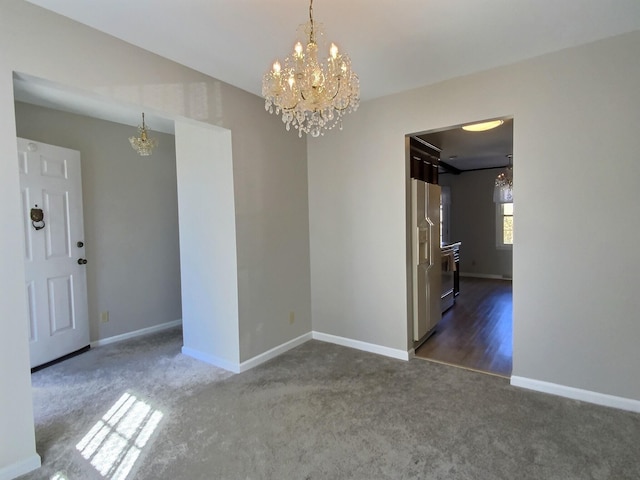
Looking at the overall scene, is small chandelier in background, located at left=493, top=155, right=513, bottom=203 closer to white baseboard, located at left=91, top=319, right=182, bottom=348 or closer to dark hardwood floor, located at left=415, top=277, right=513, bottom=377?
dark hardwood floor, located at left=415, top=277, right=513, bottom=377

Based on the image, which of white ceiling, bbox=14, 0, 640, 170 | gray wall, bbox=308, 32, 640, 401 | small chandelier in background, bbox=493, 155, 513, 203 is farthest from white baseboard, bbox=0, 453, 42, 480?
small chandelier in background, bbox=493, 155, 513, 203

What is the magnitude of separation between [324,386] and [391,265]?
1.28m

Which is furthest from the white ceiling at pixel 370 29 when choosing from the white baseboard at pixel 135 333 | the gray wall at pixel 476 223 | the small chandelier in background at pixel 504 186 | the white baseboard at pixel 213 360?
the gray wall at pixel 476 223

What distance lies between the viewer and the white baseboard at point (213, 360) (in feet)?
10.2

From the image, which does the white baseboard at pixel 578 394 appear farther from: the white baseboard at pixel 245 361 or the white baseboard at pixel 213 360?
the white baseboard at pixel 213 360

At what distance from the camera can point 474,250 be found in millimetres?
8148

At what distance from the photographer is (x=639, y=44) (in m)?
2.21

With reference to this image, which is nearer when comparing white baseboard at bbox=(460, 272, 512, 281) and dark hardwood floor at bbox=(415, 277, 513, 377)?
dark hardwood floor at bbox=(415, 277, 513, 377)

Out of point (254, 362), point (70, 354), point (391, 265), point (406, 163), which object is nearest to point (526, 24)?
point (406, 163)

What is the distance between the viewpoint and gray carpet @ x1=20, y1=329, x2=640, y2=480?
73.3 inches

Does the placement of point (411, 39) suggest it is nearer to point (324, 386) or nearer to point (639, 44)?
point (639, 44)

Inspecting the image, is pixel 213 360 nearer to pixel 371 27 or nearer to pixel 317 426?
pixel 317 426

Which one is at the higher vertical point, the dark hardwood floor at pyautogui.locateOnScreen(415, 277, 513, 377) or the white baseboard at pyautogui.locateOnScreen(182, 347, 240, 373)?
the white baseboard at pyautogui.locateOnScreen(182, 347, 240, 373)

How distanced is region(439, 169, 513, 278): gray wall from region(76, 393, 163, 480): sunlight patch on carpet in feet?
24.7
